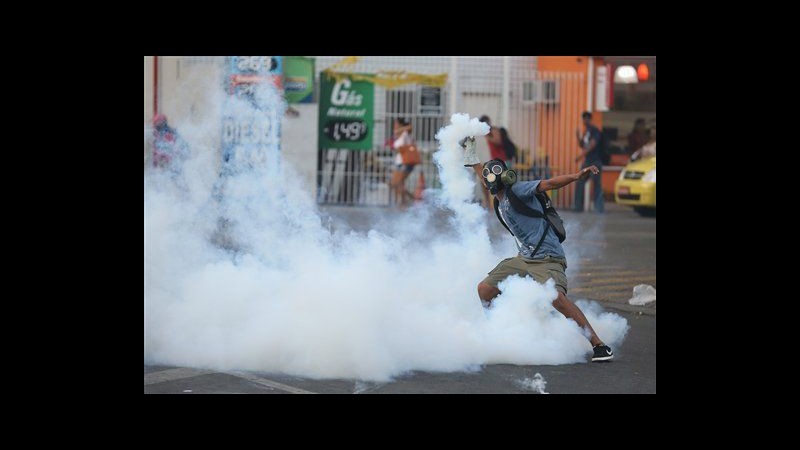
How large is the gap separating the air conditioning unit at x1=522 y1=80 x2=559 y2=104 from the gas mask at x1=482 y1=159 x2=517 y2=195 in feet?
40.0

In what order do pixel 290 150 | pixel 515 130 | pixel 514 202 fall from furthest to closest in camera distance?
pixel 515 130, pixel 290 150, pixel 514 202

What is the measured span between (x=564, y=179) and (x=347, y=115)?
11.8 meters

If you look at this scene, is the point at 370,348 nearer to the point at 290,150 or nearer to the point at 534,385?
the point at 534,385

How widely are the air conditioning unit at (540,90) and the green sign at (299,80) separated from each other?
4090mm

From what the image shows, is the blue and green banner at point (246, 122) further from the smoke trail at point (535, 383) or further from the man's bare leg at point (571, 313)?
the smoke trail at point (535, 383)

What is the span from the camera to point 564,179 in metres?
5.88

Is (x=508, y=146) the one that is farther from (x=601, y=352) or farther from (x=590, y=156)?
(x=601, y=352)

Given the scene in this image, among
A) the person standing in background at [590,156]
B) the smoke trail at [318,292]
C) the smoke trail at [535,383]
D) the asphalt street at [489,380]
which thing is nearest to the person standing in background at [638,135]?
the person standing in background at [590,156]

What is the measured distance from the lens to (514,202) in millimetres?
6172

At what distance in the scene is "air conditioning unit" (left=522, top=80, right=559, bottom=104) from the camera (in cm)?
1802

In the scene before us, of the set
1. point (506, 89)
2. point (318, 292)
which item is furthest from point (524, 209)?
point (506, 89)

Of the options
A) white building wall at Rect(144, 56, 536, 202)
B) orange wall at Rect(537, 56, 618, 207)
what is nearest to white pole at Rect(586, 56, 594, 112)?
orange wall at Rect(537, 56, 618, 207)
